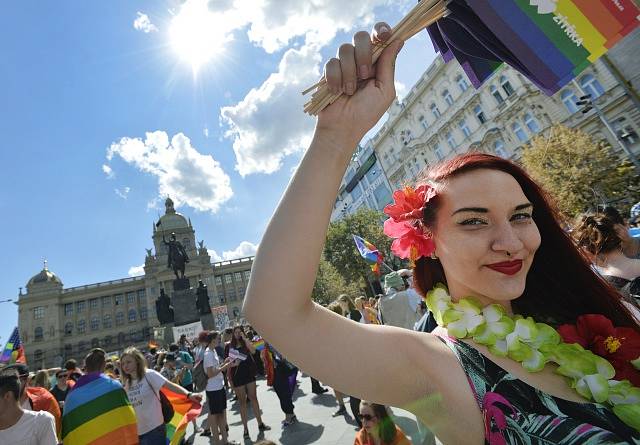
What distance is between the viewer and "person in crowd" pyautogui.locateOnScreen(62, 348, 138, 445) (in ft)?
10.8

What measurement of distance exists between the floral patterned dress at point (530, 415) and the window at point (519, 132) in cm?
2715

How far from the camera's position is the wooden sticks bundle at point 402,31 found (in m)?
0.98

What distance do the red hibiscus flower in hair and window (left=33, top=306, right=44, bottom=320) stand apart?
8403cm

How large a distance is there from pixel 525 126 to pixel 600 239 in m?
24.4

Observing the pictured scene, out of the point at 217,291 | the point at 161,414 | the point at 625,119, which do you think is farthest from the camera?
the point at 217,291

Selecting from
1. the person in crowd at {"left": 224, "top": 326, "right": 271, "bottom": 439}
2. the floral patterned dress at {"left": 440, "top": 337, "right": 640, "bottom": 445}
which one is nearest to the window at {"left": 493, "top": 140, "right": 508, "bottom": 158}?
the person in crowd at {"left": 224, "top": 326, "right": 271, "bottom": 439}

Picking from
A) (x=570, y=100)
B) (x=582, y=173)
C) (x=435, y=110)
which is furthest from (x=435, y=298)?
(x=435, y=110)

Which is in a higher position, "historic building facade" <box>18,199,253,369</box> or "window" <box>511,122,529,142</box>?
"historic building facade" <box>18,199,253,369</box>

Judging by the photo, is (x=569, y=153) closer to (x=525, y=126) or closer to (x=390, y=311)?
(x=525, y=126)

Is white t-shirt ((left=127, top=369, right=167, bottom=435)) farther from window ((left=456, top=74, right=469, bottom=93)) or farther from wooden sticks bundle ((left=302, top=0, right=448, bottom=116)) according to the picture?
window ((left=456, top=74, right=469, bottom=93))

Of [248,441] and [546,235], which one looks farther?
[248,441]

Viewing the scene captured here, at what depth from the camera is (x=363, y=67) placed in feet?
3.24

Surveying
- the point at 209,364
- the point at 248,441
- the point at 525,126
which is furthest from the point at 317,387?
the point at 525,126

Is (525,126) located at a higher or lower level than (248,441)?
higher
